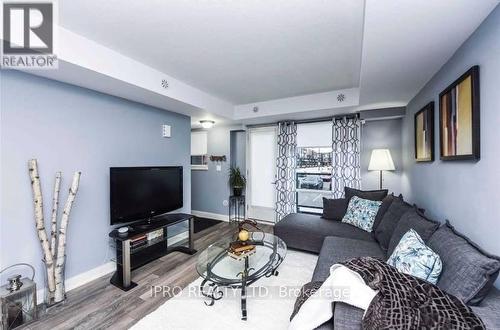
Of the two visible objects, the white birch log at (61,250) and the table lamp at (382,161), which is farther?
the table lamp at (382,161)

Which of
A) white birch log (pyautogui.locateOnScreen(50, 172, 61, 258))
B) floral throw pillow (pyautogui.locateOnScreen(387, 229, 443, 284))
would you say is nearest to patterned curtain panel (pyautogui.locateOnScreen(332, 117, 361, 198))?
floral throw pillow (pyautogui.locateOnScreen(387, 229, 443, 284))

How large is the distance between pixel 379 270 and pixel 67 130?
3.04 metres

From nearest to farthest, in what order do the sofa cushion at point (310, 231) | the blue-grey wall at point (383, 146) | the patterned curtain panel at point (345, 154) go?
the sofa cushion at point (310, 231)
the blue-grey wall at point (383, 146)
the patterned curtain panel at point (345, 154)

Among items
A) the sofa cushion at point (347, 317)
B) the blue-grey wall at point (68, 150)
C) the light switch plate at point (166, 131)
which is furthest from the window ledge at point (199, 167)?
the sofa cushion at point (347, 317)

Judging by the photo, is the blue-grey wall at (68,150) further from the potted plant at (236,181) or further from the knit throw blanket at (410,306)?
the knit throw blanket at (410,306)

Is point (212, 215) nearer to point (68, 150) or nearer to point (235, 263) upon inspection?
point (235, 263)

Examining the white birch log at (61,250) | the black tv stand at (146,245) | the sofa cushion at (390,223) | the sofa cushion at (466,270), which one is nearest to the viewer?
the sofa cushion at (466,270)

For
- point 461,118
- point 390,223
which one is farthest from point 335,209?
point 461,118

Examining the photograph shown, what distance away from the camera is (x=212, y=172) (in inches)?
203

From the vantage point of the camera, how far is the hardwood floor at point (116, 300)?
1.80 metres

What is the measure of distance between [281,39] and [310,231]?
7.89ft

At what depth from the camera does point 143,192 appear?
279 cm

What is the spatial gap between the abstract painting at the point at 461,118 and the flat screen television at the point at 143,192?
127 inches

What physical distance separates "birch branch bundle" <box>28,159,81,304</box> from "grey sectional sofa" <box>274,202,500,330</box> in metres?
2.38
